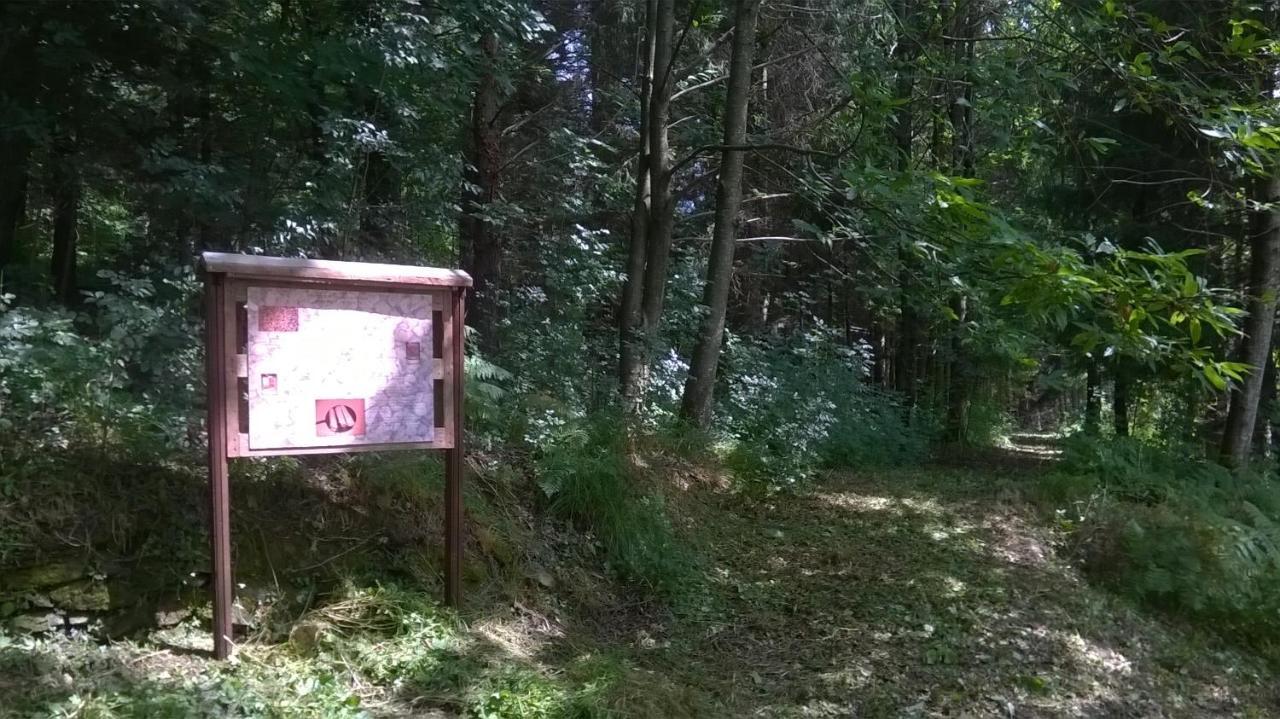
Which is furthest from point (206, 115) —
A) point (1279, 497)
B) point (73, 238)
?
point (1279, 497)

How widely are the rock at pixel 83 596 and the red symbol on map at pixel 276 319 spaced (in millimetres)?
1648

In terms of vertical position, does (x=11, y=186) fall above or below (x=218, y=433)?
above

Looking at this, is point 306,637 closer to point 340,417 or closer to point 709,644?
point 340,417

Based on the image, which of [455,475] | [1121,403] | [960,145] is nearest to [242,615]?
[455,475]

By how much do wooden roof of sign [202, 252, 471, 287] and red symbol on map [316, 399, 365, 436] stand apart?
26.8 inches

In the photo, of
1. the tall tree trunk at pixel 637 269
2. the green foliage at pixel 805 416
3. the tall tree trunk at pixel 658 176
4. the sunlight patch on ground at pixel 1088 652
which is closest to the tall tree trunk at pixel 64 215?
the tall tree trunk at pixel 637 269

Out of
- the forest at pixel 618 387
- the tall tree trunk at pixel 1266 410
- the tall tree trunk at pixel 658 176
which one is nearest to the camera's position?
the forest at pixel 618 387

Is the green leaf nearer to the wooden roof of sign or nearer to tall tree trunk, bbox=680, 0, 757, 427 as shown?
the wooden roof of sign

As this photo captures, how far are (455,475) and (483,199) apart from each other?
627cm

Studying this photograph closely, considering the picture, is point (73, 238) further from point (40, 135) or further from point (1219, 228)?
point (1219, 228)

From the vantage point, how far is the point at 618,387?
31.4 ft

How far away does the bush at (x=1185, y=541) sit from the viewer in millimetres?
7195

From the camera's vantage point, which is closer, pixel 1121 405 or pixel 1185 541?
pixel 1185 541

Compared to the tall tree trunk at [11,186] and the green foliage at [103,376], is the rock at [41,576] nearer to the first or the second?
the green foliage at [103,376]
